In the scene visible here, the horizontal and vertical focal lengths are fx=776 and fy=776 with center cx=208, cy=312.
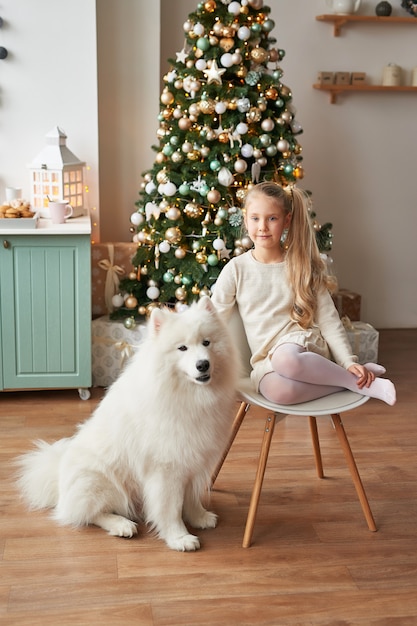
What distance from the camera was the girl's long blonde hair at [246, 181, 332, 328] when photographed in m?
2.56

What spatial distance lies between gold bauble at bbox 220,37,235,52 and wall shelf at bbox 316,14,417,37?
3.38 ft

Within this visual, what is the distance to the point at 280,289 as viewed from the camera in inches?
102

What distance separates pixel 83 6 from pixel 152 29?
40cm

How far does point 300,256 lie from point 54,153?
1.61m

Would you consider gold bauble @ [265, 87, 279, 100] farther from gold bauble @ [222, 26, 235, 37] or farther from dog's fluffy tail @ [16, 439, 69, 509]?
dog's fluffy tail @ [16, 439, 69, 509]

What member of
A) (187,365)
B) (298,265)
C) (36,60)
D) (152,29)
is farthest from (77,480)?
(152,29)

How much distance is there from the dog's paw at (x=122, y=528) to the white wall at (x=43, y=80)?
6.63ft

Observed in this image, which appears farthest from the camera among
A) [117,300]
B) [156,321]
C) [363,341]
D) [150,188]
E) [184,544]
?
Result: [363,341]

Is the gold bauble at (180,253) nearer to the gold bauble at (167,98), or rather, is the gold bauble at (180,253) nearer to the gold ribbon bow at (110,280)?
the gold ribbon bow at (110,280)

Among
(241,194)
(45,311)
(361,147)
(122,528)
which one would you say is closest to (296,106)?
(361,147)

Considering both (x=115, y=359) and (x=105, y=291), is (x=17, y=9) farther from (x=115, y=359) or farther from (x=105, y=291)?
(x=115, y=359)

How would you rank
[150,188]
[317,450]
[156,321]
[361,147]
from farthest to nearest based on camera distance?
[361,147], [150,188], [317,450], [156,321]

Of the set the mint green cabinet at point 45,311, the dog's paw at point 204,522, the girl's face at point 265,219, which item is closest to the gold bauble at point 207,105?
the mint green cabinet at point 45,311

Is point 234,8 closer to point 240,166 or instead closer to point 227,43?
point 227,43
